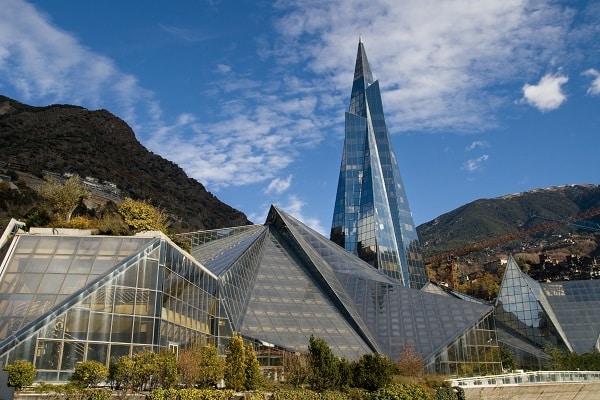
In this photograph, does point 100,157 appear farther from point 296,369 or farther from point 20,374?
point 20,374

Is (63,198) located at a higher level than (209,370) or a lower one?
higher

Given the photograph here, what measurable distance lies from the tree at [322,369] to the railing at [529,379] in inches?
391

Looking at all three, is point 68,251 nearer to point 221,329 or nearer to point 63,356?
point 63,356

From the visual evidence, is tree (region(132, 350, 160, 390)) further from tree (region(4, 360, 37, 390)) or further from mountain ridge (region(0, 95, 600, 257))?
mountain ridge (region(0, 95, 600, 257))

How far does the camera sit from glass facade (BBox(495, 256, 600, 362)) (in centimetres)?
6838

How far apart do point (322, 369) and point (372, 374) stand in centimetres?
335

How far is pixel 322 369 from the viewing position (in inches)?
1273

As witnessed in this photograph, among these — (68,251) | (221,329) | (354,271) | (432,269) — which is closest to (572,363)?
(354,271)

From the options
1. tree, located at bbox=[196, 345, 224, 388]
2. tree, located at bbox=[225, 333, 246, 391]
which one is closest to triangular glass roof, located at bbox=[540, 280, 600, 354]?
tree, located at bbox=[225, 333, 246, 391]

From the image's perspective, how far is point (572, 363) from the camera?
57.4 meters

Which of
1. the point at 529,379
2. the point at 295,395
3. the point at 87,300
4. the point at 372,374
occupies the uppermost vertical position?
the point at 87,300

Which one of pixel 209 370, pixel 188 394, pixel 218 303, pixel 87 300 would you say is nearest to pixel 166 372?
pixel 188 394

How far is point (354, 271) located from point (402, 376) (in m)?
20.6

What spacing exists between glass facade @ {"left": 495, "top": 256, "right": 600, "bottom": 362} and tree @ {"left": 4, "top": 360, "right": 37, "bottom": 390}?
58.9 m
